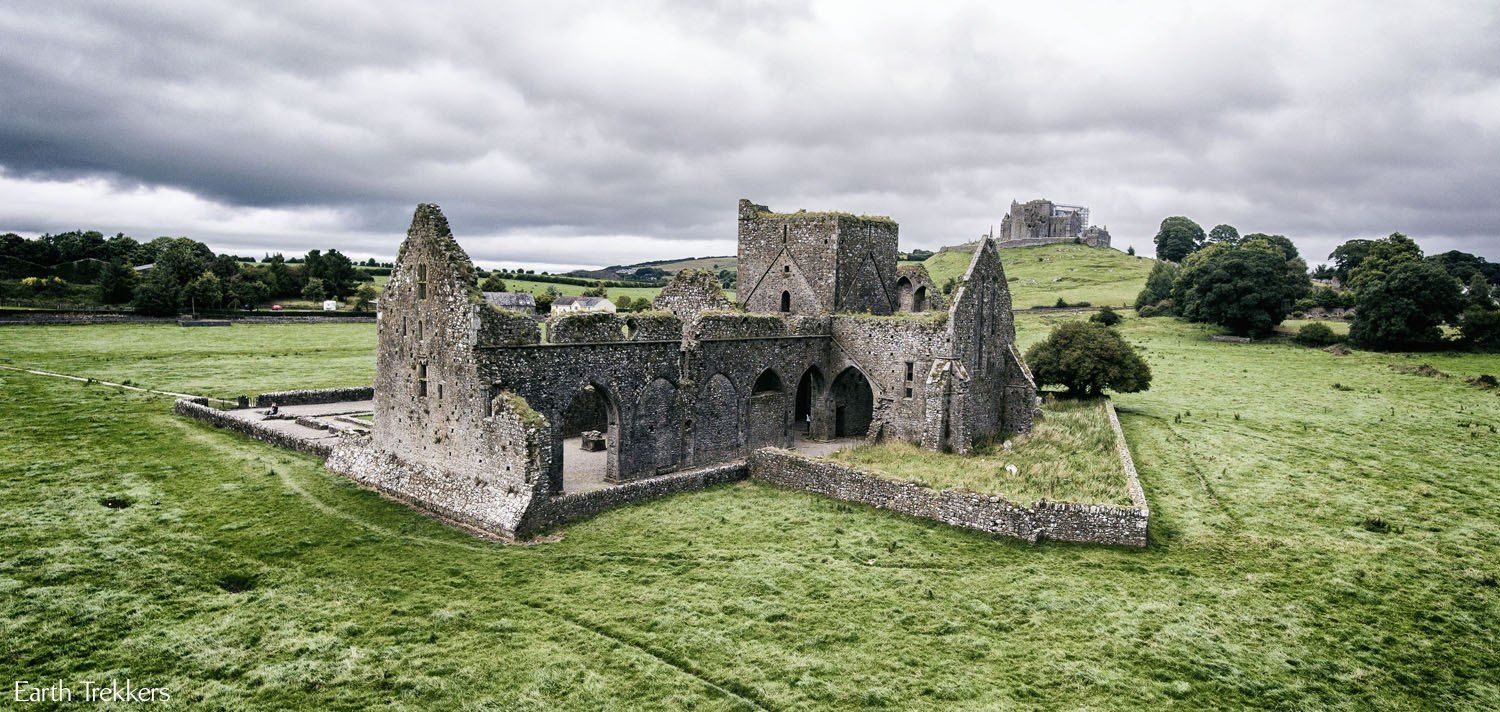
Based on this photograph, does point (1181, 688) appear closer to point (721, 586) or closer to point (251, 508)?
point (721, 586)

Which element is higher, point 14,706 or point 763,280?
point 763,280

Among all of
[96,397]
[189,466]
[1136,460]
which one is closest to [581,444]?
[189,466]

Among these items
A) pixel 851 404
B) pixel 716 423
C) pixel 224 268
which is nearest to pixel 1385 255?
pixel 851 404

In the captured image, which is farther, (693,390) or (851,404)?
(851,404)

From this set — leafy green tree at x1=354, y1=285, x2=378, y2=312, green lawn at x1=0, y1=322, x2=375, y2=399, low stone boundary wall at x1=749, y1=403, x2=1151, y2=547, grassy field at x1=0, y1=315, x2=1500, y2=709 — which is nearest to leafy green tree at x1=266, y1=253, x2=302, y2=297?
leafy green tree at x1=354, y1=285, x2=378, y2=312

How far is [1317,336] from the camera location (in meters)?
53.2

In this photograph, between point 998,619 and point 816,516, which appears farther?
point 816,516

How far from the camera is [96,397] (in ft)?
105

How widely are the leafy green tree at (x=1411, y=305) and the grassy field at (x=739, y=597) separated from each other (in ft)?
103

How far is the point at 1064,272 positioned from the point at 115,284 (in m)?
110

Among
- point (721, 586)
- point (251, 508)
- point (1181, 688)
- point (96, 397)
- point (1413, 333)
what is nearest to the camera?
point (1181, 688)

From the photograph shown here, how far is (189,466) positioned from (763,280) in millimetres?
19651

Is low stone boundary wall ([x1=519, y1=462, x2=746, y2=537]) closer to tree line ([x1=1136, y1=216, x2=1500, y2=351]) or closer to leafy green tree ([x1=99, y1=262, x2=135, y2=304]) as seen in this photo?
tree line ([x1=1136, y1=216, x2=1500, y2=351])

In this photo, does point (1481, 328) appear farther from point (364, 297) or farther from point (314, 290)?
point (314, 290)
